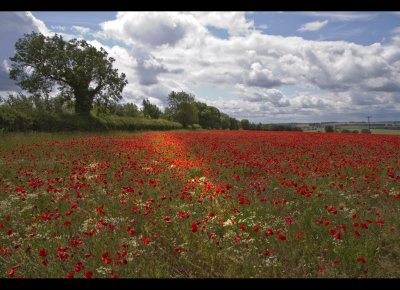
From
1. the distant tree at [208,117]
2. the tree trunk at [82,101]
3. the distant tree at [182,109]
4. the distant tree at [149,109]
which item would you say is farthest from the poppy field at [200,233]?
the distant tree at [208,117]

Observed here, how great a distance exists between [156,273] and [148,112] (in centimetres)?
8580

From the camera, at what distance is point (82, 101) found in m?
40.9

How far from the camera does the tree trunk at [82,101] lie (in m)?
40.8

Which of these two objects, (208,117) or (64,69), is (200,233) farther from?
(208,117)

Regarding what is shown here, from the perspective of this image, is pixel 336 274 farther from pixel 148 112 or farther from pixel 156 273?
pixel 148 112

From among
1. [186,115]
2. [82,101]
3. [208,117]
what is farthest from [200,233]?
[208,117]

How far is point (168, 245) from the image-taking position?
555 centimetres

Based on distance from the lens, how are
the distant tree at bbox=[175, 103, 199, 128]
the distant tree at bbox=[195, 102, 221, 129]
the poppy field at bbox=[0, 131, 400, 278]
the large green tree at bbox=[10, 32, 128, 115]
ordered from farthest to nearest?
the distant tree at bbox=[195, 102, 221, 129]
the distant tree at bbox=[175, 103, 199, 128]
the large green tree at bbox=[10, 32, 128, 115]
the poppy field at bbox=[0, 131, 400, 278]

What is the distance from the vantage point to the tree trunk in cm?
4078

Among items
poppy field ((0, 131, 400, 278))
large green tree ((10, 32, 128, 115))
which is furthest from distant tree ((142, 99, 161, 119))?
poppy field ((0, 131, 400, 278))

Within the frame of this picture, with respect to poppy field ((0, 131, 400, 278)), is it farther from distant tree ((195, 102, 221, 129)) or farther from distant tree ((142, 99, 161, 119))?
distant tree ((195, 102, 221, 129))

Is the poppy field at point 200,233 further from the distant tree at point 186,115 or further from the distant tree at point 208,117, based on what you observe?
the distant tree at point 208,117

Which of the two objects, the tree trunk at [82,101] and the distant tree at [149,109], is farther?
the distant tree at [149,109]
